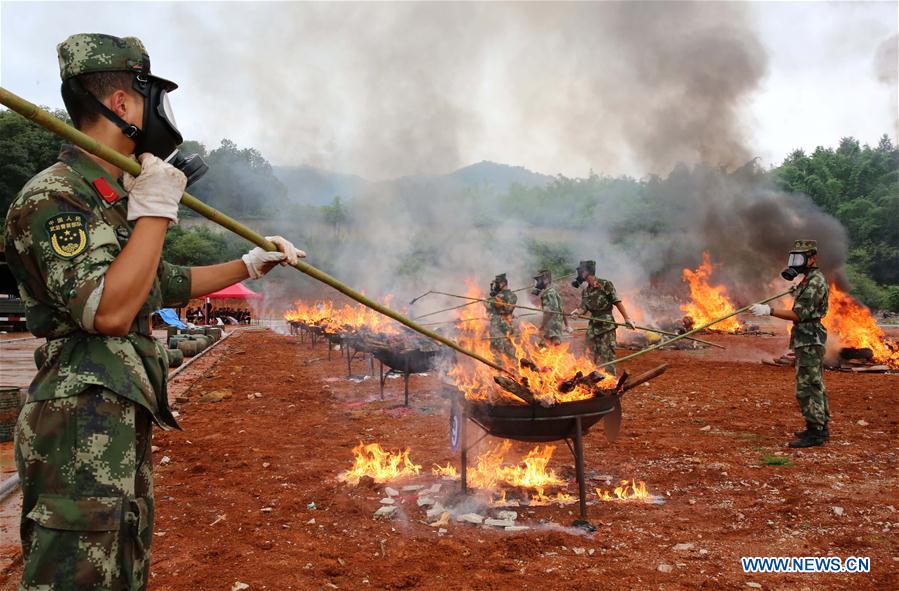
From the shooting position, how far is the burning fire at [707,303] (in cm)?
1872

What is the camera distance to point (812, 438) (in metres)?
7.14

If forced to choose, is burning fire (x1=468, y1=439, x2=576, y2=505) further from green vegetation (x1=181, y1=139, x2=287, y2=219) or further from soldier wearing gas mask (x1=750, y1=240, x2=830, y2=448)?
green vegetation (x1=181, y1=139, x2=287, y2=219)

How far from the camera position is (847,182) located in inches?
1732

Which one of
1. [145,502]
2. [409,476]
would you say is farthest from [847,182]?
[145,502]

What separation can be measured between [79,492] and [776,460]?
6778mm

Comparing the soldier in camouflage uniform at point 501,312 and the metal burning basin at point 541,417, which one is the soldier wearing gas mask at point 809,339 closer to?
the metal burning basin at point 541,417

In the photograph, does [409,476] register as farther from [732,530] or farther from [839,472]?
[839,472]

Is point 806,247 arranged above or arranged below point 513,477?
above

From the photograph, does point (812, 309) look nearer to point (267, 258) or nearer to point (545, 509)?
point (545, 509)

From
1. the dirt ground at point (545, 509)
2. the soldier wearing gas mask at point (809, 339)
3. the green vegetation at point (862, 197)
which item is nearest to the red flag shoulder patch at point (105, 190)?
the dirt ground at point (545, 509)

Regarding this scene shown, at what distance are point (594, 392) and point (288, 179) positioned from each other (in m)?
44.2

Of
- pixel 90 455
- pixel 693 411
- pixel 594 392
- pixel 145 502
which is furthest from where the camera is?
pixel 693 411

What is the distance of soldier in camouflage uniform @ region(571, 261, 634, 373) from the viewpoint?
1020 centimetres

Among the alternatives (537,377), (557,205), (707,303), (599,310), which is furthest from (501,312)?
(557,205)
